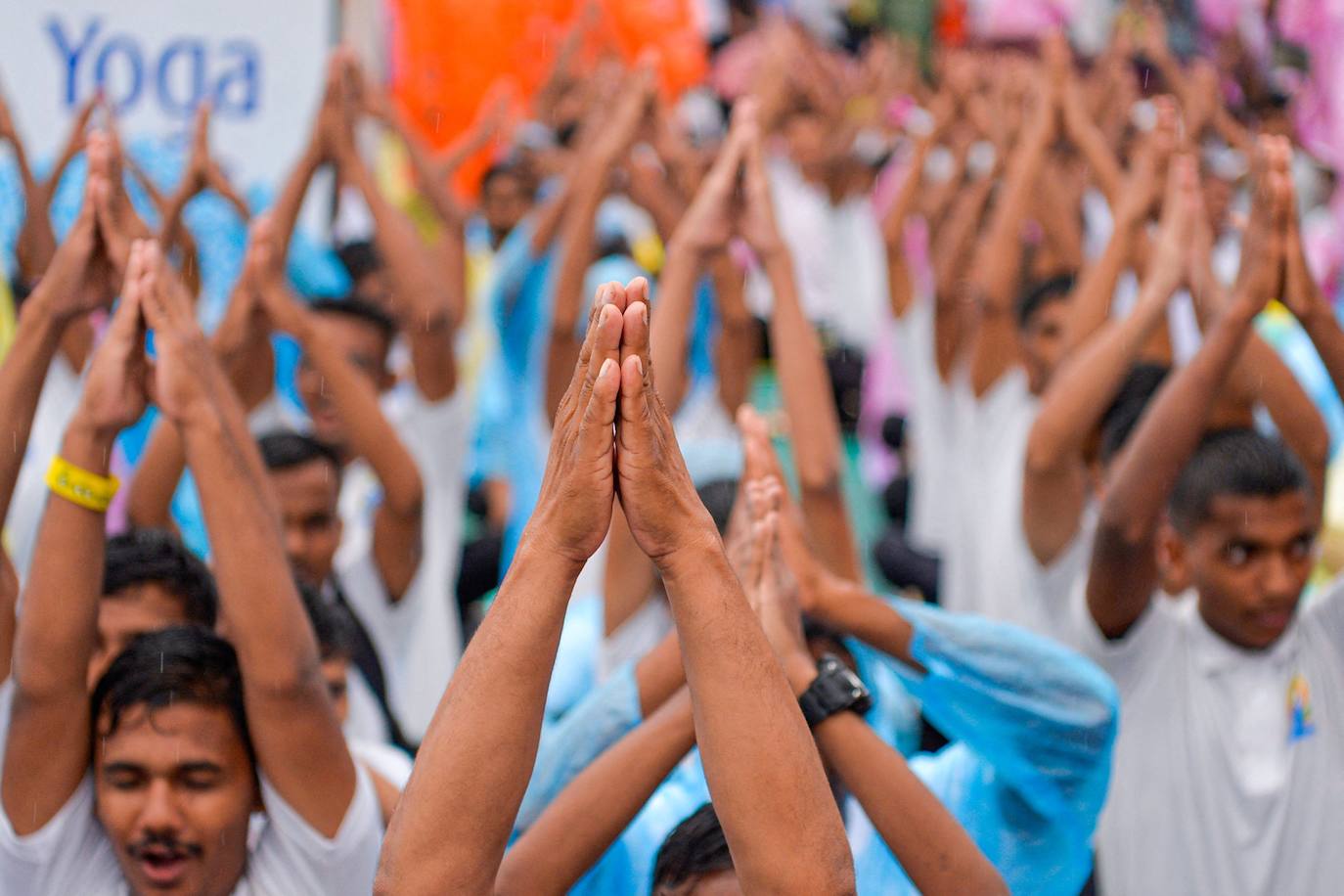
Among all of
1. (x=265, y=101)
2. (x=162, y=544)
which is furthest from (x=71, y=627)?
(x=265, y=101)

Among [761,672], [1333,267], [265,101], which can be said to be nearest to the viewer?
[761,672]

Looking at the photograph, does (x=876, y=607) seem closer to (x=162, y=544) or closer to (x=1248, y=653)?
(x=1248, y=653)

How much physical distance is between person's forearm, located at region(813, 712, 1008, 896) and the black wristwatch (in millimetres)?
11

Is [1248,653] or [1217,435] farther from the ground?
[1217,435]

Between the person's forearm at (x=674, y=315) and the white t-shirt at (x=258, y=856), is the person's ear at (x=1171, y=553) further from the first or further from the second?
the white t-shirt at (x=258, y=856)

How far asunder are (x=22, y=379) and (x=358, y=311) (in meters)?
1.78

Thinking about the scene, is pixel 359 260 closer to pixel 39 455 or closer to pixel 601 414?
pixel 39 455

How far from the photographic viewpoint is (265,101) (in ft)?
14.8

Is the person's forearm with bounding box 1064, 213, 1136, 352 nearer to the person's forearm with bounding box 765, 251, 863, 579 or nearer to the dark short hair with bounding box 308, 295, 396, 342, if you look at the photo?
the person's forearm with bounding box 765, 251, 863, 579

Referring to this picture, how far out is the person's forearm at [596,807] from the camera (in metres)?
1.70

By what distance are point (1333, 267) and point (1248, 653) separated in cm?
298

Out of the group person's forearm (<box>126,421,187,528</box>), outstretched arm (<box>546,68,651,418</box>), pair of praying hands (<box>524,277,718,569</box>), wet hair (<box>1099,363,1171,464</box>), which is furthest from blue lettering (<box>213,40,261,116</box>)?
pair of praying hands (<box>524,277,718,569</box>)

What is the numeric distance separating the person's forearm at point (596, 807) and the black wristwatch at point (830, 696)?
139mm

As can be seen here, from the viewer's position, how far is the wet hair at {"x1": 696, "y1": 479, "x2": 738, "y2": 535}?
2.58 m
